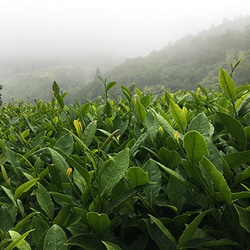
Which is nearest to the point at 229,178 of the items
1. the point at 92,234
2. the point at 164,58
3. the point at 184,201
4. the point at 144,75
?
the point at 184,201

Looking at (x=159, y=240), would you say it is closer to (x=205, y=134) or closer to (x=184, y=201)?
(x=184, y=201)

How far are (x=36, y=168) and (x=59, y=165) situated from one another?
23cm

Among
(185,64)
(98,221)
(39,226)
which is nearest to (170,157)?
(98,221)

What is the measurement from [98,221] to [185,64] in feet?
305

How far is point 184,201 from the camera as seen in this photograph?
734 mm

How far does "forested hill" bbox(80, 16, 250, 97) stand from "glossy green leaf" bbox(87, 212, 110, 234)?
6604cm

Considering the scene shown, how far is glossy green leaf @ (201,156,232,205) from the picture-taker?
1.77 ft

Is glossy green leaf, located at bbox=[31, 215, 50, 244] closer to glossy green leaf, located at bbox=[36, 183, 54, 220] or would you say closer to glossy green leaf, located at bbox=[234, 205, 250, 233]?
glossy green leaf, located at bbox=[36, 183, 54, 220]

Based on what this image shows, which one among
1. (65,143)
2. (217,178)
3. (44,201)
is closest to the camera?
(217,178)

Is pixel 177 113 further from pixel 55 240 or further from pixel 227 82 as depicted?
pixel 55 240

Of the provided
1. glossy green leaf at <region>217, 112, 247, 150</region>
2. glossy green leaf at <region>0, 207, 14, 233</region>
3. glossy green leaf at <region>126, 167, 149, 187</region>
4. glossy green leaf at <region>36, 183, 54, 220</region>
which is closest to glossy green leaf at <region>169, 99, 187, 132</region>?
glossy green leaf at <region>217, 112, 247, 150</region>

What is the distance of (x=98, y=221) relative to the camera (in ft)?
2.02

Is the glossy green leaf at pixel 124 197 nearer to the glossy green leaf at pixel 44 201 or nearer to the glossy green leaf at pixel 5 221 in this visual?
the glossy green leaf at pixel 44 201

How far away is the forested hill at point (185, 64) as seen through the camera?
75500 mm
